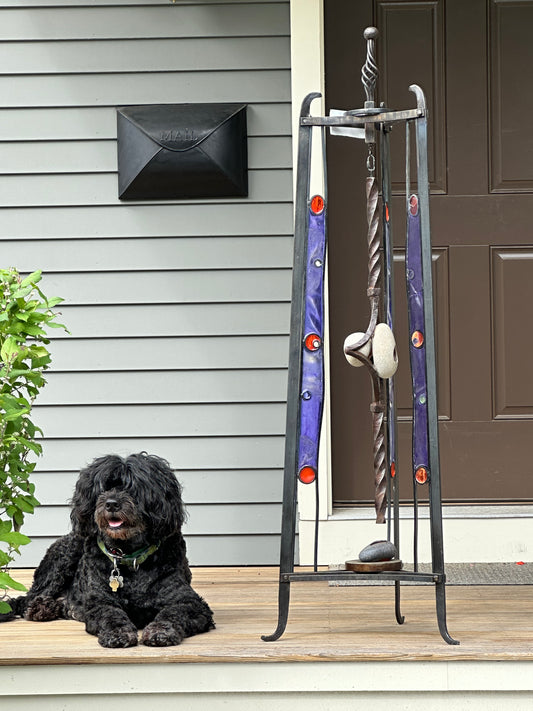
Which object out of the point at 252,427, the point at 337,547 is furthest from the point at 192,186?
the point at 337,547

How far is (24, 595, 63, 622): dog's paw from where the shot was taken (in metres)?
2.95

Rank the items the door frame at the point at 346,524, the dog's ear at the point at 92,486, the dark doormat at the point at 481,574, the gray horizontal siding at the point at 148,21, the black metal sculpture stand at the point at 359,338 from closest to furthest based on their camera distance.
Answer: the black metal sculpture stand at the point at 359,338 < the dog's ear at the point at 92,486 < the dark doormat at the point at 481,574 < the door frame at the point at 346,524 < the gray horizontal siding at the point at 148,21

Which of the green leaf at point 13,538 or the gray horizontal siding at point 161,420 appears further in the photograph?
the gray horizontal siding at point 161,420

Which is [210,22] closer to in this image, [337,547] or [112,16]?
[112,16]

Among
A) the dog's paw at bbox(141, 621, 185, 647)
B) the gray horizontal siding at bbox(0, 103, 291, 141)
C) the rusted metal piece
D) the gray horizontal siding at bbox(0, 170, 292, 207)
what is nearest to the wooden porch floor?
the dog's paw at bbox(141, 621, 185, 647)

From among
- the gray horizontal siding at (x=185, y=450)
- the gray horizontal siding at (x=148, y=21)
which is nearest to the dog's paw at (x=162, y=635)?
the gray horizontal siding at (x=185, y=450)

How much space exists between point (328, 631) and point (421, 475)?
1.69 feet

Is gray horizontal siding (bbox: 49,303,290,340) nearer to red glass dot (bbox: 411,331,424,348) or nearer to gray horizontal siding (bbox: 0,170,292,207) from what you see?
gray horizontal siding (bbox: 0,170,292,207)

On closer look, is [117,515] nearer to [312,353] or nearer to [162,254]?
[312,353]

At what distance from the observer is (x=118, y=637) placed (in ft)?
8.36

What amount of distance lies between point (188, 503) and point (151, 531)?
44.2 inches

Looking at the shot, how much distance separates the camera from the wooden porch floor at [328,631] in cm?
246

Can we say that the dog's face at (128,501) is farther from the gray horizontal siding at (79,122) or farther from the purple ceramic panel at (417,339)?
the gray horizontal siding at (79,122)

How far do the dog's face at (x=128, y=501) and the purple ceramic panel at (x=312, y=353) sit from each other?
39 centimetres
